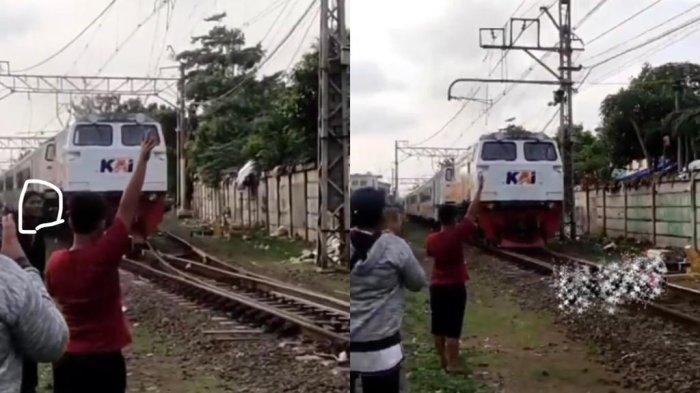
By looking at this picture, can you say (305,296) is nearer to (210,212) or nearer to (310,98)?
(210,212)

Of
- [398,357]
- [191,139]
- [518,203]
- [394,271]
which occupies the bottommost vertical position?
[398,357]

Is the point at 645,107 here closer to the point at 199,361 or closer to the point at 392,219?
the point at 392,219

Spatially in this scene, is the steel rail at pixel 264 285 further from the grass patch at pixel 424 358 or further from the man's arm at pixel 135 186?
the man's arm at pixel 135 186

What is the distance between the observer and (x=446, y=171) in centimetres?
246

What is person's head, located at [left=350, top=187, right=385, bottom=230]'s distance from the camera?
8.09 feet

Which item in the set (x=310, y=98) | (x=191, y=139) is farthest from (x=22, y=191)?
(x=310, y=98)

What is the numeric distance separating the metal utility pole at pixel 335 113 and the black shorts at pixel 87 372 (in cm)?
71

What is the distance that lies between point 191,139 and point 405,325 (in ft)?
2.62

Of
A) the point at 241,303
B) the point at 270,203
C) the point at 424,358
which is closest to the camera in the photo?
the point at 424,358

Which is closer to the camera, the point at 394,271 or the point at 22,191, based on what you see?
the point at 22,191

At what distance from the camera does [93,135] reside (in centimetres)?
238

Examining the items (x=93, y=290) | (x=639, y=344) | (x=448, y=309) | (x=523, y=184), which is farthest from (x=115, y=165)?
(x=639, y=344)

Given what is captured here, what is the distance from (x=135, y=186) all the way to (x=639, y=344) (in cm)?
137

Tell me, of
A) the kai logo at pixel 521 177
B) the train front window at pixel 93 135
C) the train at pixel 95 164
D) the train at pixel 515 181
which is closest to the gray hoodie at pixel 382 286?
the train at pixel 515 181
